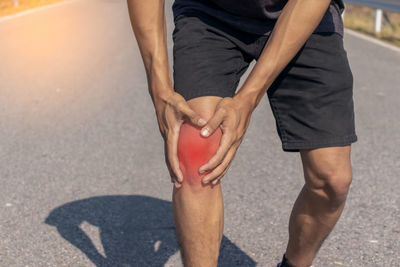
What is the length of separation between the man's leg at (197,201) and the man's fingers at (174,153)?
0.05 ft

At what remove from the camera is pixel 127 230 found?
3893 millimetres

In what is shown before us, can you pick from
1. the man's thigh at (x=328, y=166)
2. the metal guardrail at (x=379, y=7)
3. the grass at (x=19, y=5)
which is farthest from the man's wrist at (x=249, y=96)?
the grass at (x=19, y=5)

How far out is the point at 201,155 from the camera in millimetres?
2219

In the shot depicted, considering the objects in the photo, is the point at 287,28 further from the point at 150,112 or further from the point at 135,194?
the point at 150,112

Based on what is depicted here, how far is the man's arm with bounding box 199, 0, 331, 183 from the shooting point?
87.2 inches

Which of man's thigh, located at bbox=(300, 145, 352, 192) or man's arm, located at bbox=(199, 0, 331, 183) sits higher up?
man's arm, located at bbox=(199, 0, 331, 183)

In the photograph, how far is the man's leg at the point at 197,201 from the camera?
2.22 meters

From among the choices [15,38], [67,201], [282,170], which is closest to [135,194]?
[67,201]

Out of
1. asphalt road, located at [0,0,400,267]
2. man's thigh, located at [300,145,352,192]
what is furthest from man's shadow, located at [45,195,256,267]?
man's thigh, located at [300,145,352,192]

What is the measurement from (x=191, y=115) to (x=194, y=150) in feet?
0.36

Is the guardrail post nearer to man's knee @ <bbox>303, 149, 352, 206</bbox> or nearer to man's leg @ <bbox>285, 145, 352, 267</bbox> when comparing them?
man's leg @ <bbox>285, 145, 352, 267</bbox>

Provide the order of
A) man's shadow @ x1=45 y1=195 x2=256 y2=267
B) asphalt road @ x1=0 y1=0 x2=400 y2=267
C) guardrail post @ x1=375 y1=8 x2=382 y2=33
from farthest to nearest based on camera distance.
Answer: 1. guardrail post @ x1=375 y1=8 x2=382 y2=33
2. asphalt road @ x1=0 y1=0 x2=400 y2=267
3. man's shadow @ x1=45 y1=195 x2=256 y2=267

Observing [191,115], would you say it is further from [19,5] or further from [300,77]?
[19,5]

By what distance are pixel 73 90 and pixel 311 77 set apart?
541 cm
